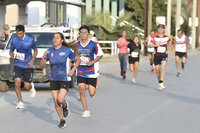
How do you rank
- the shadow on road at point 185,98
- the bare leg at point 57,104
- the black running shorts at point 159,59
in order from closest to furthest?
the bare leg at point 57,104 < the shadow on road at point 185,98 < the black running shorts at point 159,59

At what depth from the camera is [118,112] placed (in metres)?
10.5

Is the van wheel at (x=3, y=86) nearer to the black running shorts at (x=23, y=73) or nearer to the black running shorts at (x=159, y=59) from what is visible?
the black running shorts at (x=23, y=73)

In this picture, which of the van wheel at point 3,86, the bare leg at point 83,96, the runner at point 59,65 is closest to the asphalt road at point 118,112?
the van wheel at point 3,86

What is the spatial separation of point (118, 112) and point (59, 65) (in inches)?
80.5

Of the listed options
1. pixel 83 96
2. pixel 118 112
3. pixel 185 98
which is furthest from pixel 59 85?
pixel 185 98

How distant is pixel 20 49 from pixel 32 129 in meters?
3.15

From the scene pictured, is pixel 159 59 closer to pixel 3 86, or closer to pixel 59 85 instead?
pixel 3 86

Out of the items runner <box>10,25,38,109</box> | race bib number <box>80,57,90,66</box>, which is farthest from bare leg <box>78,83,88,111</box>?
runner <box>10,25,38,109</box>

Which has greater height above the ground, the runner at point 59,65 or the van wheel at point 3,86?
the runner at point 59,65

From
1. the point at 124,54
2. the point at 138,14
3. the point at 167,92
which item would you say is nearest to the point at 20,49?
the point at 167,92

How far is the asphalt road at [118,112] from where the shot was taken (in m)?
8.71

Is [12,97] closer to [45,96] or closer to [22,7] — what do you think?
[45,96]

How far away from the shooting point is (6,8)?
30.9 metres

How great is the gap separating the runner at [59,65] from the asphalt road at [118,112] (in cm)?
56
